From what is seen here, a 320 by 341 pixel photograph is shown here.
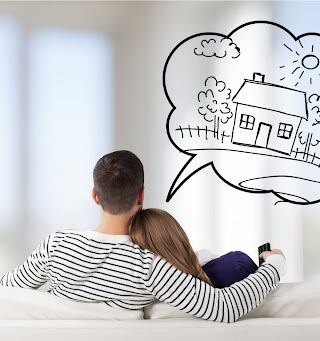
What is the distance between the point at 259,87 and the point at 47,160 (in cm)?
139

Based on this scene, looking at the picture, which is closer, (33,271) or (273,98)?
(33,271)

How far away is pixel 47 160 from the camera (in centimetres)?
379

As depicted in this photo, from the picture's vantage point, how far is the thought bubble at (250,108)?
151 inches

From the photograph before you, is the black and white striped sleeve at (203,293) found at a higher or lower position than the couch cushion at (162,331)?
higher

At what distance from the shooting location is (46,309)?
1.53 m

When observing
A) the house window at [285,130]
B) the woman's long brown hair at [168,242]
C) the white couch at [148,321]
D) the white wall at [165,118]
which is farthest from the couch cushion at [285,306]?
the house window at [285,130]

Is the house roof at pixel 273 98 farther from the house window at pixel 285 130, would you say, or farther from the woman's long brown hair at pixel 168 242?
the woman's long brown hair at pixel 168 242

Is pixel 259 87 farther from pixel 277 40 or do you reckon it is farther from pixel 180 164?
pixel 180 164

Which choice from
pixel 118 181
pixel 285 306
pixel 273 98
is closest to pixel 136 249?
pixel 118 181

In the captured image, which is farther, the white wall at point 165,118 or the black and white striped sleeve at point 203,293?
the white wall at point 165,118

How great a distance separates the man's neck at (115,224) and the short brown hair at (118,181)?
15 millimetres

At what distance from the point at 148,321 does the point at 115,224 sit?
0.27 m

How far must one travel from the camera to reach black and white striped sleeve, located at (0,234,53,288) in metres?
1.59

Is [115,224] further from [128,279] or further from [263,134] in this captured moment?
[263,134]
